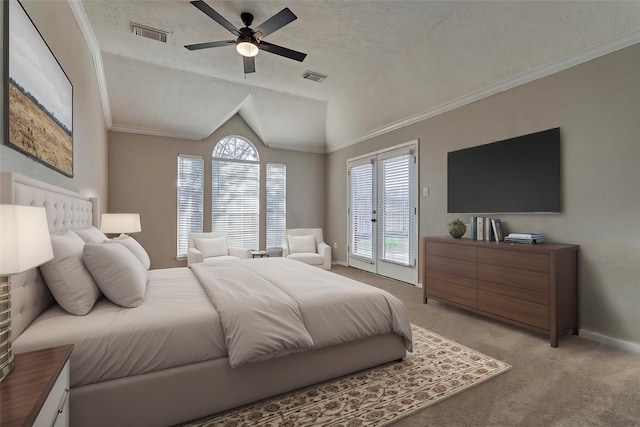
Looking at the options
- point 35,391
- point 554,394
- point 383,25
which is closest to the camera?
point 35,391

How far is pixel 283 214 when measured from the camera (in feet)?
21.5

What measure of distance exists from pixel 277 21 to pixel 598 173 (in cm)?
318

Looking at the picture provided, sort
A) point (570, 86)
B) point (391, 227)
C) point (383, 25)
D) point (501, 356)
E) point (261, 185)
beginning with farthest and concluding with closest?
point (261, 185)
point (391, 227)
point (383, 25)
point (570, 86)
point (501, 356)

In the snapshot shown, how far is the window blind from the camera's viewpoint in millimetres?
5887

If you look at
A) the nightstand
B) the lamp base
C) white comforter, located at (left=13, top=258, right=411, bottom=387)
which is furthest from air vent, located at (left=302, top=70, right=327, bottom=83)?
the lamp base

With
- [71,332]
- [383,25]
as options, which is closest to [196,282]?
[71,332]

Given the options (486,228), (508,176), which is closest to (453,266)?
(486,228)

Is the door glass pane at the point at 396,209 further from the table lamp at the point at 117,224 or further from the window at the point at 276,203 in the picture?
the table lamp at the point at 117,224

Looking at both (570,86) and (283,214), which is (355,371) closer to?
(570,86)

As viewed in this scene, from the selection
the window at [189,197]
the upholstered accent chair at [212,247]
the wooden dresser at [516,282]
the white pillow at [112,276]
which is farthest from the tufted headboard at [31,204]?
the wooden dresser at [516,282]

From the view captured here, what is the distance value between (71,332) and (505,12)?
4222 mm

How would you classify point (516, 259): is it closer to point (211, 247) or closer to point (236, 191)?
point (211, 247)

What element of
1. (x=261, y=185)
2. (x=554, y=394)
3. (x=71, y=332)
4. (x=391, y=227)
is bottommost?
(x=554, y=394)

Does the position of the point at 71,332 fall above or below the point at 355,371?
above
